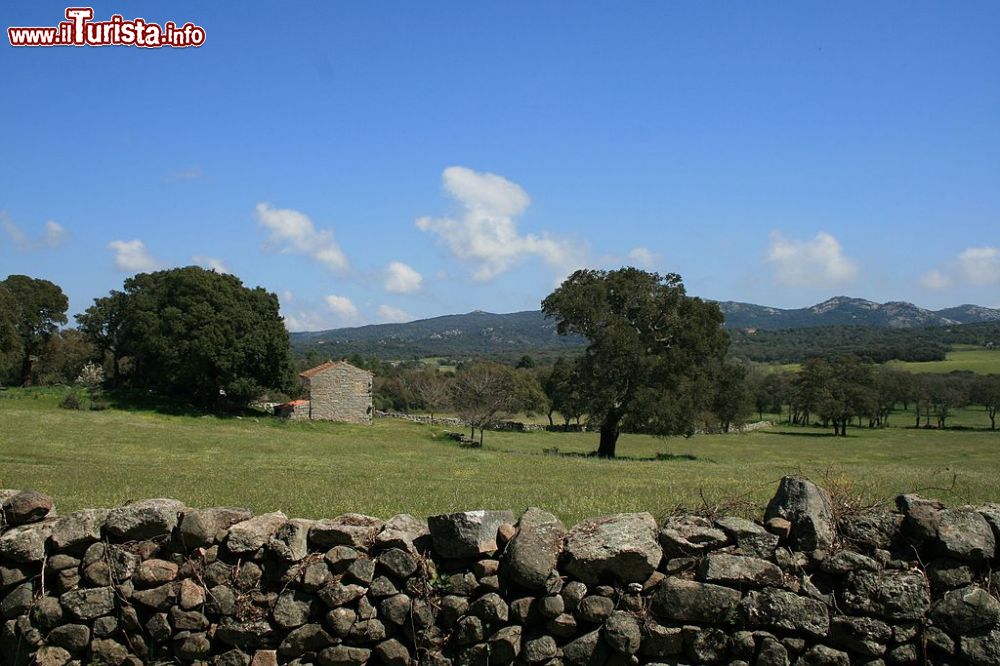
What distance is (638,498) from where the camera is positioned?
13742mm

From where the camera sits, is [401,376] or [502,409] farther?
[401,376]

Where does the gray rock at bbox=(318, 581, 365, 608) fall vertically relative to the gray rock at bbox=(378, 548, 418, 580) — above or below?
below

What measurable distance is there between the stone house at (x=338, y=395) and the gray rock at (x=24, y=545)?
199ft

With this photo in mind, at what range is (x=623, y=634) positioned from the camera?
6367mm

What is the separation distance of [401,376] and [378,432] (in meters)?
70.5

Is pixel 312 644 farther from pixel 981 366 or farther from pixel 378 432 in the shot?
pixel 981 366

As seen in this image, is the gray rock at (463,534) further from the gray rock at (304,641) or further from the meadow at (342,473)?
the meadow at (342,473)

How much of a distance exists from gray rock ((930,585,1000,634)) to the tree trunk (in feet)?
111

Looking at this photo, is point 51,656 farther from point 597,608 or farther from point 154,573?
point 597,608

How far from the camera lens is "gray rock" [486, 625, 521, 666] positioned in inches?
257

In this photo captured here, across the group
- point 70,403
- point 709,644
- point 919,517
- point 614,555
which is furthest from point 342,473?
point 70,403

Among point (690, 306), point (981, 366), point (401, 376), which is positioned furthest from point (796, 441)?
point (981, 366)

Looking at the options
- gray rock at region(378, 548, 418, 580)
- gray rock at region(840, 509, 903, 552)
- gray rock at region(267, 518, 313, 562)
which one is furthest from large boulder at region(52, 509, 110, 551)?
gray rock at region(840, 509, 903, 552)

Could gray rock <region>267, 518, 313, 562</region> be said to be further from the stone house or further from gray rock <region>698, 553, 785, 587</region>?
the stone house
